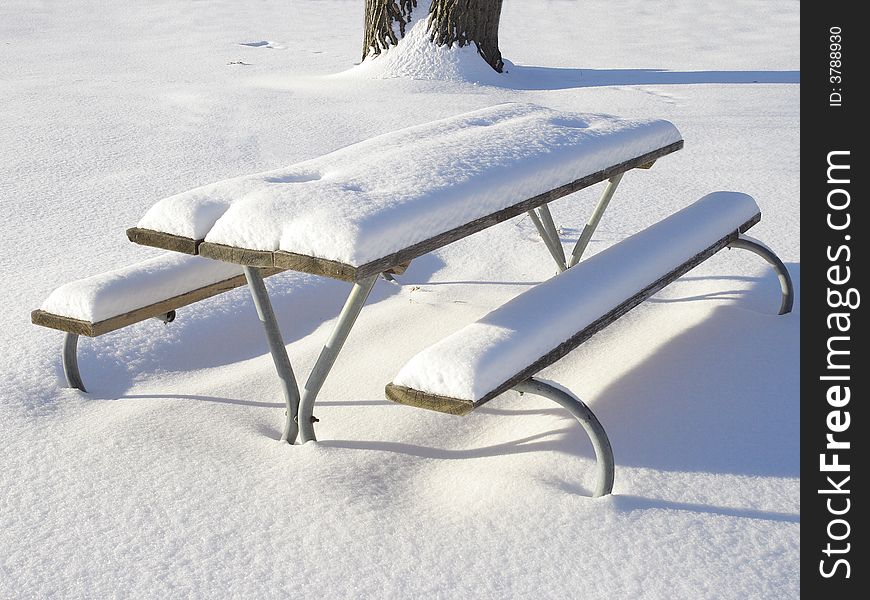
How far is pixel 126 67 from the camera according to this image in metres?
8.94

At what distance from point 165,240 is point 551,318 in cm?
100

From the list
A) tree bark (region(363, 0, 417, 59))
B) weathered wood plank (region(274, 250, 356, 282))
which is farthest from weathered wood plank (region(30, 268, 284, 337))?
tree bark (region(363, 0, 417, 59))

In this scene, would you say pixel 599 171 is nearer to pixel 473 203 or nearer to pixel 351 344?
pixel 473 203

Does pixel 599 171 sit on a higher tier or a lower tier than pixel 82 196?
higher

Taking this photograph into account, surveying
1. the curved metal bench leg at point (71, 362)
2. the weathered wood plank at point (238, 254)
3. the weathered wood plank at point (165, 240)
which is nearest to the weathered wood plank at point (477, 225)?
the weathered wood plank at point (238, 254)

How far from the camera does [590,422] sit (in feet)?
7.75

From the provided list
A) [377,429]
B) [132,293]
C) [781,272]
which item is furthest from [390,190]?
[781,272]

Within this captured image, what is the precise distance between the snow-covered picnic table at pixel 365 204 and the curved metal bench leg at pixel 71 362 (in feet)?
1.87

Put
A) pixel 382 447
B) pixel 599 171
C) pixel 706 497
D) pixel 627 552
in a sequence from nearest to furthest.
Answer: pixel 627 552 → pixel 706 497 → pixel 382 447 → pixel 599 171

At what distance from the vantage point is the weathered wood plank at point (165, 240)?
8.22 ft

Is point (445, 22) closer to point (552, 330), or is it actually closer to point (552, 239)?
point (552, 239)

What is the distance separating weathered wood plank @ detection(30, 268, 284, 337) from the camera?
9.11 ft

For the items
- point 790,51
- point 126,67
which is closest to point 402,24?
point 126,67
